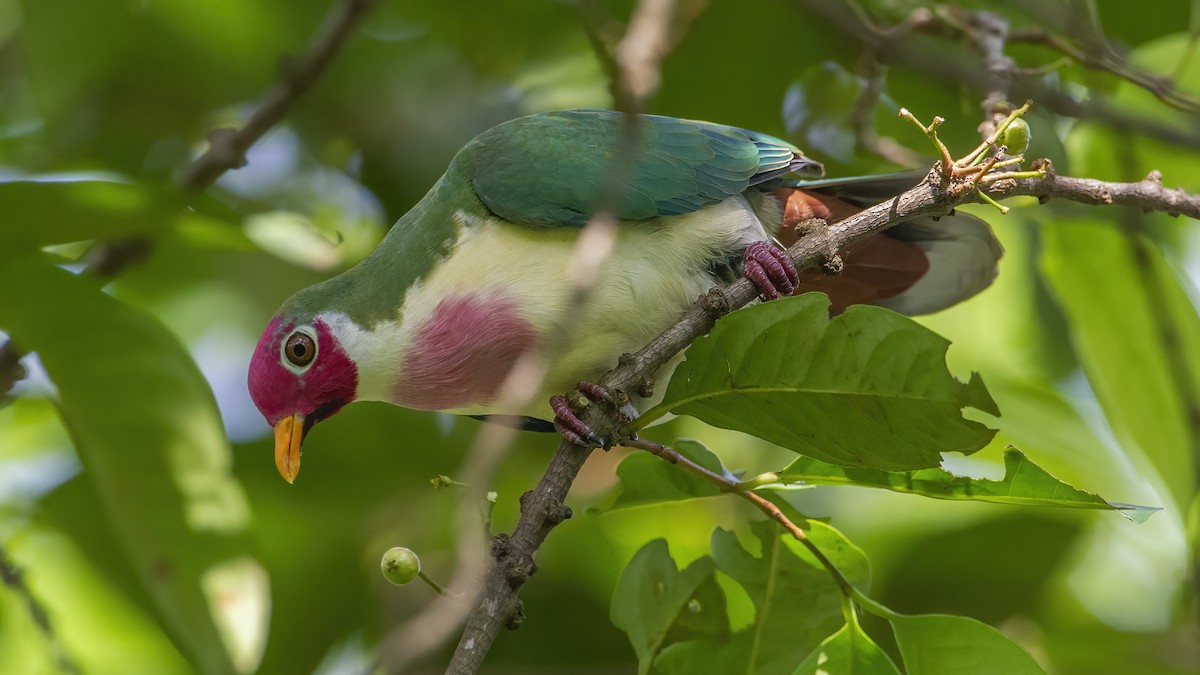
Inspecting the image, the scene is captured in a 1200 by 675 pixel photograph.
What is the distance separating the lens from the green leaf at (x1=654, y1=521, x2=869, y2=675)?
2.23 meters

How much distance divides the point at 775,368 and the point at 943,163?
0.50 meters

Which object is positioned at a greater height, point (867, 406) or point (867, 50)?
point (867, 50)

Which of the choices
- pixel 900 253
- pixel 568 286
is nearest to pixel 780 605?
pixel 568 286

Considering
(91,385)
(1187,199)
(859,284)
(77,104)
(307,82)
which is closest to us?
(1187,199)

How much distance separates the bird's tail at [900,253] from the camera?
293 centimetres

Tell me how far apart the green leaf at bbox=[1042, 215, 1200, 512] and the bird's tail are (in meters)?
0.24

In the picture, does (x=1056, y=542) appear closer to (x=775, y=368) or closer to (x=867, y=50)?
(x=867, y=50)

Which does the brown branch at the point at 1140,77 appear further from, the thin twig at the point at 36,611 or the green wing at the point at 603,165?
the thin twig at the point at 36,611

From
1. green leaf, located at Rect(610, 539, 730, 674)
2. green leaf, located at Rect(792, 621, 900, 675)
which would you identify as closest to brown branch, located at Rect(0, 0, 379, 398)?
green leaf, located at Rect(610, 539, 730, 674)

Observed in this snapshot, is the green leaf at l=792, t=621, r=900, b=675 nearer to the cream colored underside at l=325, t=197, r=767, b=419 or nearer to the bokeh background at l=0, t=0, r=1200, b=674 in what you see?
the bokeh background at l=0, t=0, r=1200, b=674

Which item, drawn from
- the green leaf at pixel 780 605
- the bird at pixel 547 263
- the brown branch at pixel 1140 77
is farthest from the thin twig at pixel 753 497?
the brown branch at pixel 1140 77

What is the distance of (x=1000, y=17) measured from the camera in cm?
343

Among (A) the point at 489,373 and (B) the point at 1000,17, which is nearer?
(A) the point at 489,373

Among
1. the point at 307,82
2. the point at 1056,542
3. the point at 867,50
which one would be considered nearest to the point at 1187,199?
the point at 867,50
